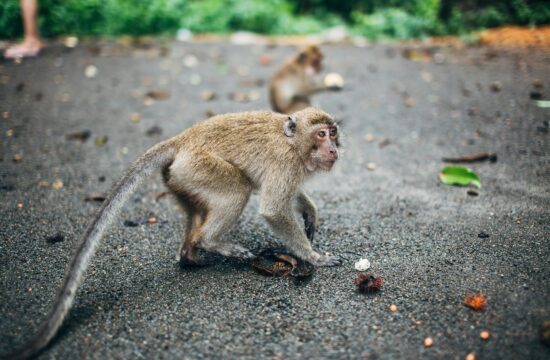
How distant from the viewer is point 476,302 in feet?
9.36

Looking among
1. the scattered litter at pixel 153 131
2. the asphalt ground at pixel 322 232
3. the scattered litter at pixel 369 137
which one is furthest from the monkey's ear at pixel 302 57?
the scattered litter at pixel 153 131

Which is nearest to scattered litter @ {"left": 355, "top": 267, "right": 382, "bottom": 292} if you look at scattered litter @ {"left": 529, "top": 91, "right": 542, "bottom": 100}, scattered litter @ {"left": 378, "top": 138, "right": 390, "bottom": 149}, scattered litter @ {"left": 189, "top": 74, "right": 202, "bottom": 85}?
scattered litter @ {"left": 378, "top": 138, "right": 390, "bottom": 149}

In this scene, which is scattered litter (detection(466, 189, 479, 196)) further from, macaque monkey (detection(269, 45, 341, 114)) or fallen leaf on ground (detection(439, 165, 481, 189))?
macaque monkey (detection(269, 45, 341, 114))

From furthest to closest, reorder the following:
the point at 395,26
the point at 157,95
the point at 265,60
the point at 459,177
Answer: the point at 395,26 → the point at 265,60 → the point at 157,95 → the point at 459,177

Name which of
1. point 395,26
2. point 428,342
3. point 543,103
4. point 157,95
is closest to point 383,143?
point 543,103

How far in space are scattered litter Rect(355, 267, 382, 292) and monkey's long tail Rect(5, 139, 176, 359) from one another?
65.1 inches

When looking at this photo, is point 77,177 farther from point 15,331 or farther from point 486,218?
point 486,218

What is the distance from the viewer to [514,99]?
6.83m

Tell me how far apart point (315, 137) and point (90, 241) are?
174 cm

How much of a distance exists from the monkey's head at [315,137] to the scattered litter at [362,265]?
29.7 inches

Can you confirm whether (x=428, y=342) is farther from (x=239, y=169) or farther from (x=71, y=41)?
(x=71, y=41)

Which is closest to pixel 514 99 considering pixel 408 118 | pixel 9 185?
pixel 408 118

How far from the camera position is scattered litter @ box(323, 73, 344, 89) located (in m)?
8.10

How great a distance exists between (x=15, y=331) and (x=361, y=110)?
5.72 m
